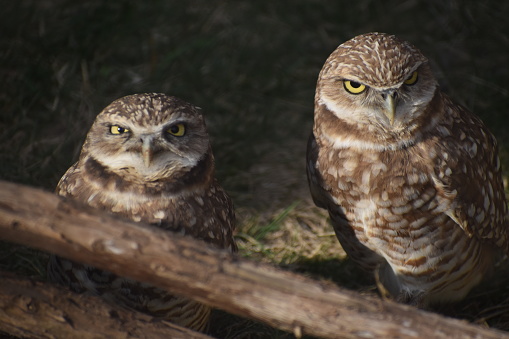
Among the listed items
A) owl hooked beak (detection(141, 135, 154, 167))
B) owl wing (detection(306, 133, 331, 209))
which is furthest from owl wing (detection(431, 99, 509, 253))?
owl hooked beak (detection(141, 135, 154, 167))

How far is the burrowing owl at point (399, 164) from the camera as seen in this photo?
112 inches

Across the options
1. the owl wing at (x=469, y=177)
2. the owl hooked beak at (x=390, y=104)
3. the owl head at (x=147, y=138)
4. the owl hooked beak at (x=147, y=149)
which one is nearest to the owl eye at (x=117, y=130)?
the owl head at (x=147, y=138)

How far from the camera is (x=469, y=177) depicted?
3020 mm

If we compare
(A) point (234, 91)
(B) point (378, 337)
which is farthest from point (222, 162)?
(B) point (378, 337)

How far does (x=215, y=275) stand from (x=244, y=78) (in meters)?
3.12

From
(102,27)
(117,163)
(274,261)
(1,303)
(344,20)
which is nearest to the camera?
(1,303)

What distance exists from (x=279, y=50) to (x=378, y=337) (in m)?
3.58

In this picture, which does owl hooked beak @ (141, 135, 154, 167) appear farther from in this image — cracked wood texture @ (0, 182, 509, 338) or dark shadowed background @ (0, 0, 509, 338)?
dark shadowed background @ (0, 0, 509, 338)

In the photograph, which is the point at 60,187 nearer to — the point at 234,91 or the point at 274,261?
the point at 274,261

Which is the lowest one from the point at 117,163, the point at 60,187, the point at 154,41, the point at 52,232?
the point at 154,41

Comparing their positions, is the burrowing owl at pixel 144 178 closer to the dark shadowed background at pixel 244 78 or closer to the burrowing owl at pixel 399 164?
the burrowing owl at pixel 399 164

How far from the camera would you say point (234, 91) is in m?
4.91

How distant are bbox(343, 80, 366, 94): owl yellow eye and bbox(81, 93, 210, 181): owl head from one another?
645mm

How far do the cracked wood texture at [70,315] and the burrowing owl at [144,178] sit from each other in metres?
0.32
